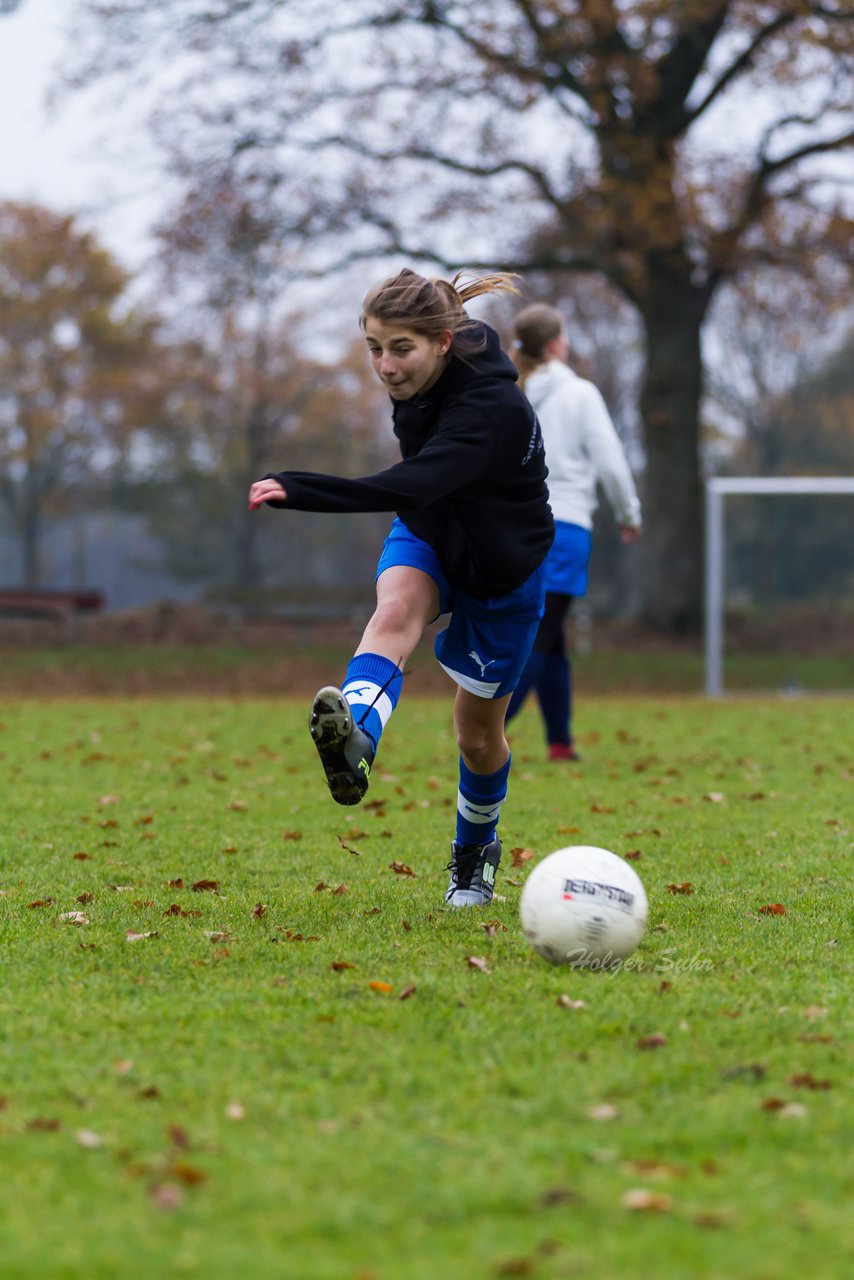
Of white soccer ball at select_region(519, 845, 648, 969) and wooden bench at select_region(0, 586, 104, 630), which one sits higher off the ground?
wooden bench at select_region(0, 586, 104, 630)

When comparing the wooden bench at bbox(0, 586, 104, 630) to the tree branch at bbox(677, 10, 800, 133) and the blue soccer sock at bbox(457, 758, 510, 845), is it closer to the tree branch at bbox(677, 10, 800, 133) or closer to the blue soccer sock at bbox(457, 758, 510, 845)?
the tree branch at bbox(677, 10, 800, 133)

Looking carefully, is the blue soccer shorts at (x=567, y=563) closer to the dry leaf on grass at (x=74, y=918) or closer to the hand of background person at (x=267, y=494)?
the dry leaf on grass at (x=74, y=918)

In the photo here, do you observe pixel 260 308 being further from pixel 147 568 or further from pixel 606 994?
pixel 606 994

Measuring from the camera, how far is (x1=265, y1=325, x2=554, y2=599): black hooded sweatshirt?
168 inches

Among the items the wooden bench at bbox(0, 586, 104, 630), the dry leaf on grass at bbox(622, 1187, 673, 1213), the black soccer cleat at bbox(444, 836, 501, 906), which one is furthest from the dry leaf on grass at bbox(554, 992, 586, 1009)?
the wooden bench at bbox(0, 586, 104, 630)

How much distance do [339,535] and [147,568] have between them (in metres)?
5.37

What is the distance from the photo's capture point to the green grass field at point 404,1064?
2.26 m

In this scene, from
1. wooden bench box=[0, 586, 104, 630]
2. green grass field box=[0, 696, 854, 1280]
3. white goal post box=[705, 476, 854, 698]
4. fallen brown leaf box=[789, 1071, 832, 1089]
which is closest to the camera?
green grass field box=[0, 696, 854, 1280]

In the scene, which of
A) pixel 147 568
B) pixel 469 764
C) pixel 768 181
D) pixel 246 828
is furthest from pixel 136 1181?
pixel 147 568

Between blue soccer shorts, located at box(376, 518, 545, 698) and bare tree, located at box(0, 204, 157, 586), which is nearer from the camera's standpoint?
blue soccer shorts, located at box(376, 518, 545, 698)

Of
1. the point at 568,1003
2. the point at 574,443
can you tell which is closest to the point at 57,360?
the point at 574,443

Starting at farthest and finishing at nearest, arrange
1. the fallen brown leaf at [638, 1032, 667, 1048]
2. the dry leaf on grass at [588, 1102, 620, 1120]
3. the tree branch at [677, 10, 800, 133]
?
the tree branch at [677, 10, 800, 133] < the fallen brown leaf at [638, 1032, 667, 1048] < the dry leaf on grass at [588, 1102, 620, 1120]

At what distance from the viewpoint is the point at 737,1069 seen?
120 inches

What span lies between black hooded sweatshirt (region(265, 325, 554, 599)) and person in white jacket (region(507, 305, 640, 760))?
360 cm
